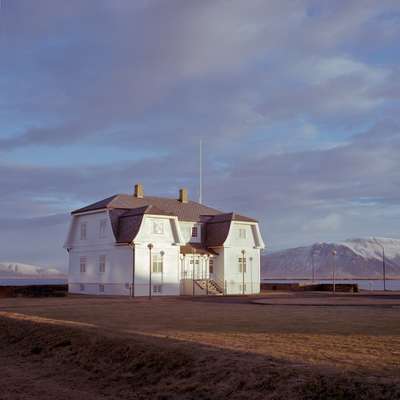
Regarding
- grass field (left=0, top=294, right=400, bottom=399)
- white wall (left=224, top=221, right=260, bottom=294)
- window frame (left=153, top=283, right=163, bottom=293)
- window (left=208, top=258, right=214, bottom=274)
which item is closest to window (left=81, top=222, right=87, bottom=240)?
window frame (left=153, top=283, right=163, bottom=293)

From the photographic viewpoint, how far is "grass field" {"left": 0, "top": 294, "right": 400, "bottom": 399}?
10.1 m

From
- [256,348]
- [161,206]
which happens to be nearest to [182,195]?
[161,206]

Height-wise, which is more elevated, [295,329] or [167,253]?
[167,253]

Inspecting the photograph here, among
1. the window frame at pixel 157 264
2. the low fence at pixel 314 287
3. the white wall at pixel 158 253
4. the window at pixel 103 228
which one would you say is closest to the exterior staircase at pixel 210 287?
the white wall at pixel 158 253

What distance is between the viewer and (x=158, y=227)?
48.5 m

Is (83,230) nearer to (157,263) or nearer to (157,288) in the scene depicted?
(157,263)

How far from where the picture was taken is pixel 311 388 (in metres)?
9.80

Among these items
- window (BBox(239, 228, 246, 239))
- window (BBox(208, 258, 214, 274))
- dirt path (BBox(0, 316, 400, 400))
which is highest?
window (BBox(239, 228, 246, 239))

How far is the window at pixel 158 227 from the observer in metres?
48.2

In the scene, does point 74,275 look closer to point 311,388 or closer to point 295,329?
point 295,329

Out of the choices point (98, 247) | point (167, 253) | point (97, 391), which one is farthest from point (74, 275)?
point (97, 391)

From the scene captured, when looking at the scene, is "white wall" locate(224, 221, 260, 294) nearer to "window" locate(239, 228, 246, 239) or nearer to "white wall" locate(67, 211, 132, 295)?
"window" locate(239, 228, 246, 239)

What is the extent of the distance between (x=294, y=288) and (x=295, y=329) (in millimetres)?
45620

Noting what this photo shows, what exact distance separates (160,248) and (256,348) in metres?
35.0
